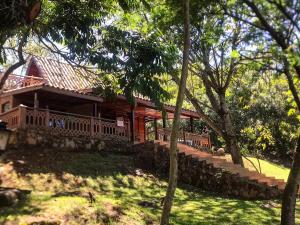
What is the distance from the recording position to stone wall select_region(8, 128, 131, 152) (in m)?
16.6

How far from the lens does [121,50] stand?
1077cm

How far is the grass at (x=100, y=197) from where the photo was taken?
32.5ft

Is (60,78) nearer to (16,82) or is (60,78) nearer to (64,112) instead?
(16,82)

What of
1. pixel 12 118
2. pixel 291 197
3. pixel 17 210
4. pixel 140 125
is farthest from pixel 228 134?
pixel 140 125

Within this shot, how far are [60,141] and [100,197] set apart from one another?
6.17 m

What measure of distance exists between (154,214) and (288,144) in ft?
83.7

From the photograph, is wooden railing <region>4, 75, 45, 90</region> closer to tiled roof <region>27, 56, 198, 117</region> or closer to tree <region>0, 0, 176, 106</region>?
tiled roof <region>27, 56, 198, 117</region>

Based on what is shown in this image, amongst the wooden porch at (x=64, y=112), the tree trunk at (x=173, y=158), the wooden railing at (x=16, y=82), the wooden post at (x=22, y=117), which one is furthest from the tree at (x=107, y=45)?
the wooden railing at (x=16, y=82)

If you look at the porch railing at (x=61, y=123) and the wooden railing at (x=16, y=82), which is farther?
the wooden railing at (x=16, y=82)

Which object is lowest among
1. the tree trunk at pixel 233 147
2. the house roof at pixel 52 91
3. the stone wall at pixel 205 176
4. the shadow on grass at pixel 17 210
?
the shadow on grass at pixel 17 210

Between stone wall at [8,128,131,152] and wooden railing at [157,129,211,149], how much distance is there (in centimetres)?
359

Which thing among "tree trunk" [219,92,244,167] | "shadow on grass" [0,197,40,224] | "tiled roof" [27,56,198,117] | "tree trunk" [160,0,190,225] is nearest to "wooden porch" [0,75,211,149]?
"tiled roof" [27,56,198,117]

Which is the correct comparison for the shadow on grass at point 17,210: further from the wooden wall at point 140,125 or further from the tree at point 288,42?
the wooden wall at point 140,125

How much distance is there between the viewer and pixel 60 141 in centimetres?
1769
